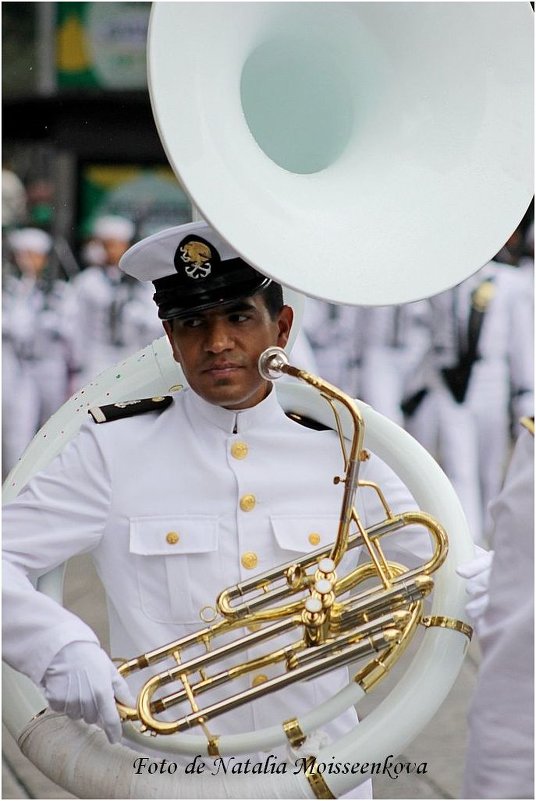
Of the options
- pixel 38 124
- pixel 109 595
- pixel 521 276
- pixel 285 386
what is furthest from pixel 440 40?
pixel 38 124

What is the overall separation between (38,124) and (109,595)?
12.5 metres

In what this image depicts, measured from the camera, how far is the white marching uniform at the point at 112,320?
32.0 feet

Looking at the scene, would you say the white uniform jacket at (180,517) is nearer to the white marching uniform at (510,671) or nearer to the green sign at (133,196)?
the white marching uniform at (510,671)

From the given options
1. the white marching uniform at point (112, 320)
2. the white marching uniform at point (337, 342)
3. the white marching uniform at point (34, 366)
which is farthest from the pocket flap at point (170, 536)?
the white marching uniform at point (34, 366)

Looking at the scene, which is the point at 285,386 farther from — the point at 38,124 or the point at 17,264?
the point at 38,124

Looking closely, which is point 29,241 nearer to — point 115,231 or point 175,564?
point 115,231

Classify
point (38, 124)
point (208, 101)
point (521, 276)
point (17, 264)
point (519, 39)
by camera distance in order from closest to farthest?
1. point (208, 101)
2. point (519, 39)
3. point (521, 276)
4. point (17, 264)
5. point (38, 124)

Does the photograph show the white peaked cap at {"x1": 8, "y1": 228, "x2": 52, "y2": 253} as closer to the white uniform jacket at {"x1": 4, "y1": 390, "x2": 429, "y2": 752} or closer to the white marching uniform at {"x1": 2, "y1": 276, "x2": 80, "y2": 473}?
the white marching uniform at {"x1": 2, "y1": 276, "x2": 80, "y2": 473}

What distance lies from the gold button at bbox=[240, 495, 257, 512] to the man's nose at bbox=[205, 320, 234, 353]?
13.0 inches

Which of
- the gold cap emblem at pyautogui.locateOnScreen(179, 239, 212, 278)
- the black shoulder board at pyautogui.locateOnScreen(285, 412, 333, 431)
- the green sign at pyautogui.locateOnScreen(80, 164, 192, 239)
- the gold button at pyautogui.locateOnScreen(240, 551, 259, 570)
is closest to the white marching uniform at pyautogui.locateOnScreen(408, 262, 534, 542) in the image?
the black shoulder board at pyautogui.locateOnScreen(285, 412, 333, 431)

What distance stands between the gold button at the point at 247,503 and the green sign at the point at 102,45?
39.9ft

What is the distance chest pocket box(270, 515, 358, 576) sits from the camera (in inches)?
111

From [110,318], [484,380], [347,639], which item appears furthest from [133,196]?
[347,639]

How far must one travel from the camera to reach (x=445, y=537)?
2723mm
